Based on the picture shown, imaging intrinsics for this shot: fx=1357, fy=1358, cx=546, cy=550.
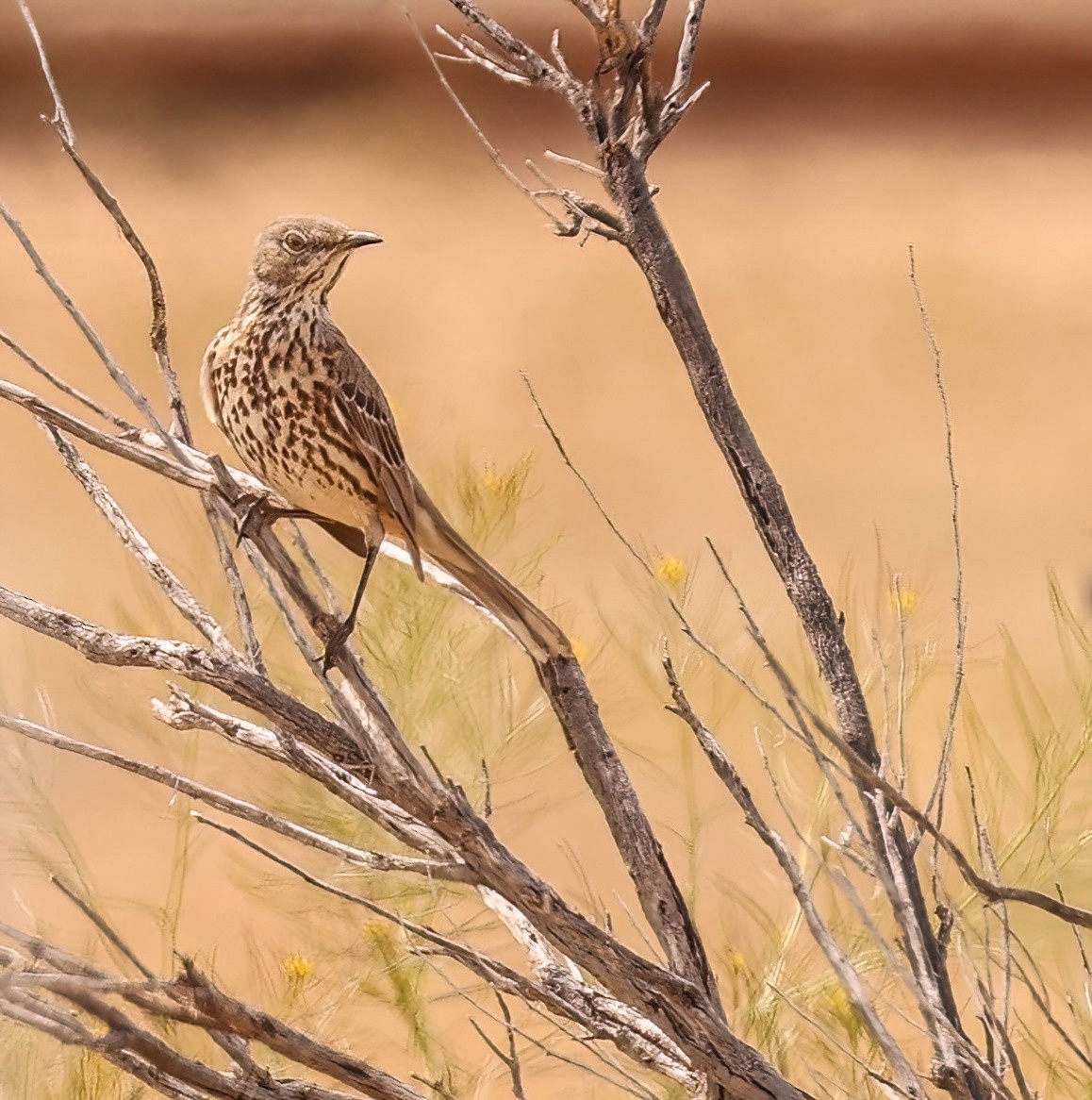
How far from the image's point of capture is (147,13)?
1710mm

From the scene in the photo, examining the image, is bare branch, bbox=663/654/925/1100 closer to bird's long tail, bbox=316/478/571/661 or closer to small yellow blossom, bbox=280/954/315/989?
bird's long tail, bbox=316/478/571/661

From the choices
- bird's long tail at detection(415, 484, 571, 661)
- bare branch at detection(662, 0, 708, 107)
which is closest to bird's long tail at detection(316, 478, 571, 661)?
bird's long tail at detection(415, 484, 571, 661)

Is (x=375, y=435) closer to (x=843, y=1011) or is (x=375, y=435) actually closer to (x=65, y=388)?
(x=65, y=388)

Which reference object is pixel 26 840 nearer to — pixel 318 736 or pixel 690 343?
pixel 318 736

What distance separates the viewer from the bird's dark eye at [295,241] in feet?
2.85

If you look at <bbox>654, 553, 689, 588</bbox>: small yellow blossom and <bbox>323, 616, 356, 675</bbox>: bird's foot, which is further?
<bbox>654, 553, 689, 588</bbox>: small yellow blossom

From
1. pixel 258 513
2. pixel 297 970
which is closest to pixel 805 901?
pixel 258 513

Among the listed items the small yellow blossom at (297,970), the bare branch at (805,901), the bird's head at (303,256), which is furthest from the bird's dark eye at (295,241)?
the small yellow blossom at (297,970)

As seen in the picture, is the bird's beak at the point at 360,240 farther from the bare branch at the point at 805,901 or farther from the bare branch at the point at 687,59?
the bare branch at the point at 805,901

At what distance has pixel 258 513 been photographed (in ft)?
2.37

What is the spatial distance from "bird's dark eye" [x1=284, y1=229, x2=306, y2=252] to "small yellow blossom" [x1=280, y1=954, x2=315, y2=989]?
57 centimetres

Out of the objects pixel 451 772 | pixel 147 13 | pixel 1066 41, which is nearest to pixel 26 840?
pixel 451 772

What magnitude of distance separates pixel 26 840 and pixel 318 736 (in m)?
0.68

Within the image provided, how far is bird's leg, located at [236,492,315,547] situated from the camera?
0.70 metres
